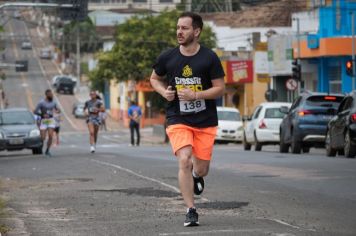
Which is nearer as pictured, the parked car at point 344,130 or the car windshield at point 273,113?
the parked car at point 344,130

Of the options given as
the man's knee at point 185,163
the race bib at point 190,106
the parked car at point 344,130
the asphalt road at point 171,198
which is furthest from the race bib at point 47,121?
the man's knee at point 185,163

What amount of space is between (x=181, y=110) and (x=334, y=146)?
1548cm

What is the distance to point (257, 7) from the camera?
79.7 meters

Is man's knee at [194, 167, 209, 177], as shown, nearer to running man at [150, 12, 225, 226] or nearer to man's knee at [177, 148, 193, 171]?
running man at [150, 12, 225, 226]

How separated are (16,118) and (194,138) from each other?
74.1ft

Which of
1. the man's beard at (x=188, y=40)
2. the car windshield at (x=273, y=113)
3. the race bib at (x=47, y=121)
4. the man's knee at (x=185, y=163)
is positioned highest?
the man's beard at (x=188, y=40)

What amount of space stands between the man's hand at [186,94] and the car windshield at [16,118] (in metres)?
22.4

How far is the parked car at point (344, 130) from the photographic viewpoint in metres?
23.1

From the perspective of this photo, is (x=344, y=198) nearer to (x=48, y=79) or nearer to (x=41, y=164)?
(x=41, y=164)

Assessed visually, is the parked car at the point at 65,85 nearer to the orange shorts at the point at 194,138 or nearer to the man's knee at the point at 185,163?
the orange shorts at the point at 194,138

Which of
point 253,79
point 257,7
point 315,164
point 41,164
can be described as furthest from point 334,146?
point 257,7

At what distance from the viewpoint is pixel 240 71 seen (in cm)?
6594

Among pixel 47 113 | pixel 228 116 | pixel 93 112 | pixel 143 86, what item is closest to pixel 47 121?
pixel 47 113

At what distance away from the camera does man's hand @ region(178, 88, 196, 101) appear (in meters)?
10.2
